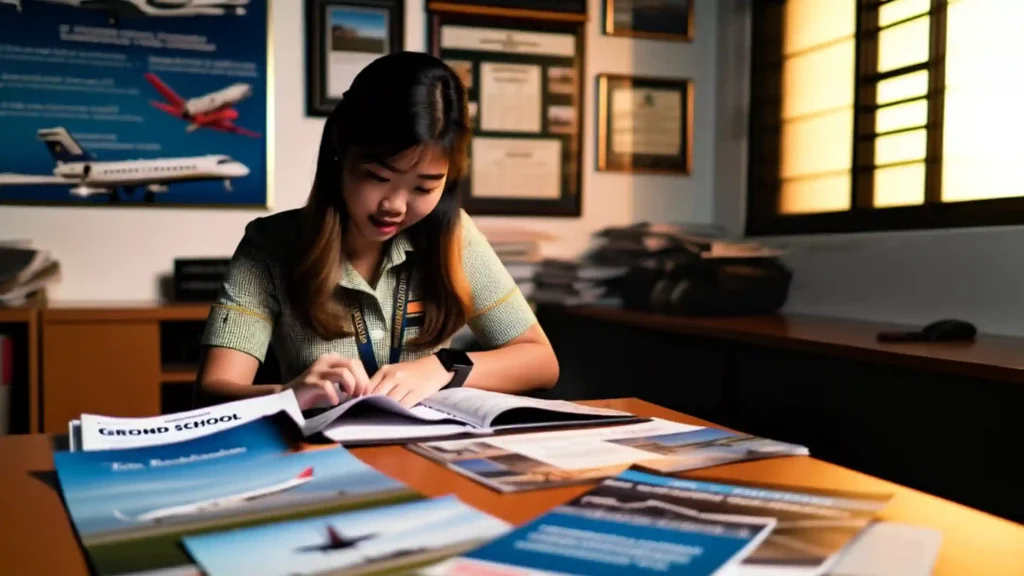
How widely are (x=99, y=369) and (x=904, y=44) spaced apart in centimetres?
217

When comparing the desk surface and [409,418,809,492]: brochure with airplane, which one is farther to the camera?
[409,418,809,492]: brochure with airplane

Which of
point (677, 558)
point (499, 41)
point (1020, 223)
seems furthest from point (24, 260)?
point (1020, 223)

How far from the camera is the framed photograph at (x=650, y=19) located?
280 cm

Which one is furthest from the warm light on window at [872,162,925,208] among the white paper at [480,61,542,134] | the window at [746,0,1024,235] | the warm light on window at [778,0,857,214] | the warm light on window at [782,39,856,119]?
the white paper at [480,61,542,134]

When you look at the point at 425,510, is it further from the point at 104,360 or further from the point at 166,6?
the point at 166,6

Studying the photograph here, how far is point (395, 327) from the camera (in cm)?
144

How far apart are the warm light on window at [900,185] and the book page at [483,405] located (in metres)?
1.39

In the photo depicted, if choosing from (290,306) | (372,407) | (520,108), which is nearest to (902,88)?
(520,108)

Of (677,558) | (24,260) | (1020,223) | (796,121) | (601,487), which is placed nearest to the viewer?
(677,558)

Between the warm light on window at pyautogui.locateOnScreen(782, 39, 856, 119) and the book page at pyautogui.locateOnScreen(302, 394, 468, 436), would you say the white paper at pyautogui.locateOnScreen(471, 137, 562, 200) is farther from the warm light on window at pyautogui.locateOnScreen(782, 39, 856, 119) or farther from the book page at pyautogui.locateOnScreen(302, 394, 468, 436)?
the book page at pyautogui.locateOnScreen(302, 394, 468, 436)

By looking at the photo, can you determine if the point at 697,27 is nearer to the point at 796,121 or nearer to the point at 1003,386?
the point at 796,121

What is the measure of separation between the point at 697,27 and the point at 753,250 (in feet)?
3.24

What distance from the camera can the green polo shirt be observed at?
53.2 inches

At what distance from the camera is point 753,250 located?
7.62 feet
